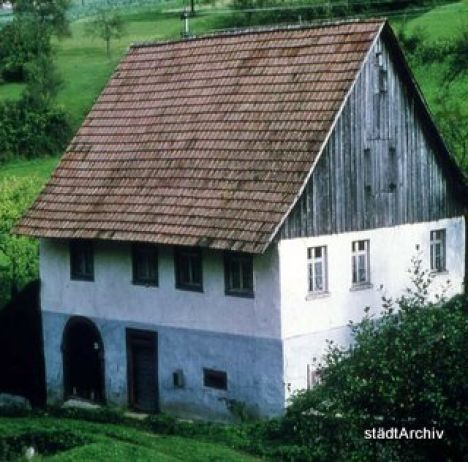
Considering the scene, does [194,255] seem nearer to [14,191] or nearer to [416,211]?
[416,211]

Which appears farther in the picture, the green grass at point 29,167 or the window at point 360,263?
the green grass at point 29,167

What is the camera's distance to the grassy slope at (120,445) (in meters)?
25.9

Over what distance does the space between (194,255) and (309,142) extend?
3.89 meters

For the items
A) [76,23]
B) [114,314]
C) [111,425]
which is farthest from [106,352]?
[76,23]

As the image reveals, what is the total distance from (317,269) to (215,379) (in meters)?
3.45

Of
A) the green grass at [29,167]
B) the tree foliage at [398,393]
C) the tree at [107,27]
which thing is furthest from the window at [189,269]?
the tree at [107,27]

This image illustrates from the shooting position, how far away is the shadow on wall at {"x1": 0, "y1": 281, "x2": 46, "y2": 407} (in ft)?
121

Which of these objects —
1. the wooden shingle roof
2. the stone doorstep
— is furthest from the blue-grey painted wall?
the wooden shingle roof

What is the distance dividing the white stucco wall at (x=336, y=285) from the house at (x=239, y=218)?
0.13 ft

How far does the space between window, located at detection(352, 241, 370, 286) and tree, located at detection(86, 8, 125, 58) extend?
50.9 m

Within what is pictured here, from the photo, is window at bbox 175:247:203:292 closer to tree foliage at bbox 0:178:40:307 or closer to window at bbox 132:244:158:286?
window at bbox 132:244:158:286

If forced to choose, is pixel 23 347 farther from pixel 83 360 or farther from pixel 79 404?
pixel 79 404

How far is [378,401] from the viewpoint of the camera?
71.6 feet

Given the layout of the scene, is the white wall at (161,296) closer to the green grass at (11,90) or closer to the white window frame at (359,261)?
the white window frame at (359,261)
